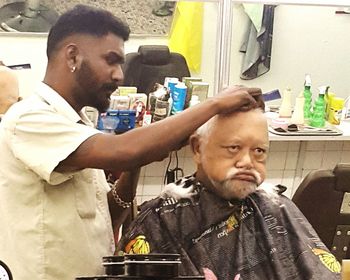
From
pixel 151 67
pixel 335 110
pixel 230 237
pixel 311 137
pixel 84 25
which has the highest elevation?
pixel 84 25

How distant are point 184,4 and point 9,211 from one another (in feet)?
9.02

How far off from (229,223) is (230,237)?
0.05m

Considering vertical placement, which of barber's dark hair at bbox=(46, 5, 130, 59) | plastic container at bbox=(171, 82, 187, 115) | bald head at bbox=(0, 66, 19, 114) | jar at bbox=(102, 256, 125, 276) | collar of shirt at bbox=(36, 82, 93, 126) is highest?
barber's dark hair at bbox=(46, 5, 130, 59)

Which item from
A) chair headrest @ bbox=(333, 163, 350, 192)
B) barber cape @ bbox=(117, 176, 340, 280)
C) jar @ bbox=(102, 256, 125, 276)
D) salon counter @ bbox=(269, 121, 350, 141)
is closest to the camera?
jar @ bbox=(102, 256, 125, 276)

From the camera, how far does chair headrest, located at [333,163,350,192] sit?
236 centimetres

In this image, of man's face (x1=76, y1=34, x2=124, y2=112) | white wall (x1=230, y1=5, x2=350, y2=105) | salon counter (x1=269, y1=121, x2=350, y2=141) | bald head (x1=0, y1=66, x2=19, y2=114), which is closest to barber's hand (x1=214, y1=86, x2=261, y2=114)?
man's face (x1=76, y1=34, x2=124, y2=112)

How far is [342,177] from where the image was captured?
93.6 inches

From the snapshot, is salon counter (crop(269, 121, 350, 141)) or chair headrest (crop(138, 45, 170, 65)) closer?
salon counter (crop(269, 121, 350, 141))

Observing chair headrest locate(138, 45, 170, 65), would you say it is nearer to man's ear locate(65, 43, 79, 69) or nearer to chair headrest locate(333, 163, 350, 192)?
chair headrest locate(333, 163, 350, 192)

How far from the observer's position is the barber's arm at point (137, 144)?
1.49 metres

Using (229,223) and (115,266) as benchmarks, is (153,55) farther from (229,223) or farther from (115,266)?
(115,266)

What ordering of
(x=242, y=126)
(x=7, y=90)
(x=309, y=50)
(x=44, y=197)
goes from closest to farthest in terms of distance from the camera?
(x=44, y=197), (x=242, y=126), (x=7, y=90), (x=309, y=50)

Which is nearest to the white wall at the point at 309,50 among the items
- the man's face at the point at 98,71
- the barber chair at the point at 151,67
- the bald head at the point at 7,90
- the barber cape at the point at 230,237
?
the barber chair at the point at 151,67

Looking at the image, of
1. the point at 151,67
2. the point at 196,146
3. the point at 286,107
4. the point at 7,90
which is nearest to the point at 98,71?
the point at 196,146
